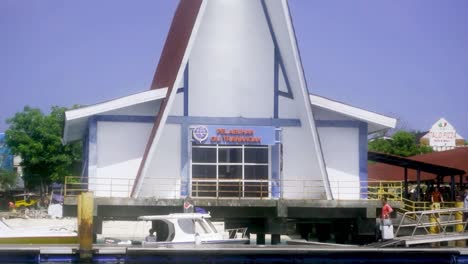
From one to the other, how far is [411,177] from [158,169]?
18367 mm

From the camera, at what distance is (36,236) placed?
2291 cm

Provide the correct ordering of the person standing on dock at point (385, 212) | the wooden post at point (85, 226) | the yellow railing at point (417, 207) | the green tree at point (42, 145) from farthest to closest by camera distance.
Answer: the green tree at point (42, 145) < the yellow railing at point (417, 207) < the person standing on dock at point (385, 212) < the wooden post at point (85, 226)

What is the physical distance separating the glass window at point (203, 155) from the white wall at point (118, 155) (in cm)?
207

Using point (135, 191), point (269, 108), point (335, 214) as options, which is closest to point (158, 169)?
point (135, 191)

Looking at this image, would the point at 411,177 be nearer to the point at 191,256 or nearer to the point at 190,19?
the point at 190,19

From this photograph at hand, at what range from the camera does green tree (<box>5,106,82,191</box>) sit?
59.1 metres

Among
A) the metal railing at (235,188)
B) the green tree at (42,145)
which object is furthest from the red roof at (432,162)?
the green tree at (42,145)

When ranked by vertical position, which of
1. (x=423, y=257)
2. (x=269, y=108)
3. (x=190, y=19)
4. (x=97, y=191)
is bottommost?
(x=423, y=257)

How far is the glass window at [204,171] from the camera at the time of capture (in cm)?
2906

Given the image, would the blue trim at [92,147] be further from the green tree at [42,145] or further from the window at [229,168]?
the green tree at [42,145]

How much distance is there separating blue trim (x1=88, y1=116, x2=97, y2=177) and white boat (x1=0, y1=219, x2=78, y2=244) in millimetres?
5074

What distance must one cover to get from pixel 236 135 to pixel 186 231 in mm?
8408

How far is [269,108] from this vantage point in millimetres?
29391

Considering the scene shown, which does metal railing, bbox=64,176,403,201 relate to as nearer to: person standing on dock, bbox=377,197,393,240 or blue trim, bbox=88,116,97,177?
blue trim, bbox=88,116,97,177
